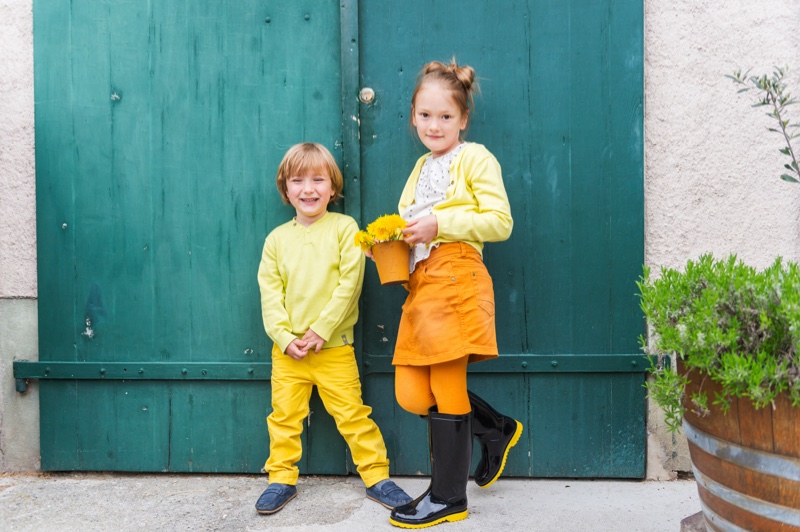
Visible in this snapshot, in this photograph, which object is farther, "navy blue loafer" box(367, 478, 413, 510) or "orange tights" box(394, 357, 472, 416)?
"navy blue loafer" box(367, 478, 413, 510)

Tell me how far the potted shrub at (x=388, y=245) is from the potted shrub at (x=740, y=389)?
0.88 metres

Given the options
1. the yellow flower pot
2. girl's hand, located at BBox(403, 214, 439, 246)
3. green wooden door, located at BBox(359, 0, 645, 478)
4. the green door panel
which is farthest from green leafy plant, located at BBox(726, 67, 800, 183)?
the green door panel

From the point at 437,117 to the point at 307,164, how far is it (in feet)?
1.82

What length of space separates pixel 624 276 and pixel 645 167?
45cm

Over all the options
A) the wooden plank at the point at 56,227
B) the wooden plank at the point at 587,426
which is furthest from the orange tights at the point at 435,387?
the wooden plank at the point at 56,227

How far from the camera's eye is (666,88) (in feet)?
9.11

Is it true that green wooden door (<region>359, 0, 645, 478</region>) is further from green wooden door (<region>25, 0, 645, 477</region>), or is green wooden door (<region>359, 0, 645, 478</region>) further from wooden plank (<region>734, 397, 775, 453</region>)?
wooden plank (<region>734, 397, 775, 453</region>)

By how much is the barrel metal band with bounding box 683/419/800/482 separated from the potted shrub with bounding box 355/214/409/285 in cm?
105

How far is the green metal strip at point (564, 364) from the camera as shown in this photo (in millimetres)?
2783

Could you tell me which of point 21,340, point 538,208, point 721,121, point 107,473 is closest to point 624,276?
point 538,208

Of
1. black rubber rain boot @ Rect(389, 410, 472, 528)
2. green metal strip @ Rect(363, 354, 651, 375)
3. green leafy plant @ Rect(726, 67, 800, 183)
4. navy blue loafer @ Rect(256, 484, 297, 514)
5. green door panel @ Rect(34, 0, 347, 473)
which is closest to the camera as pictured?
green leafy plant @ Rect(726, 67, 800, 183)

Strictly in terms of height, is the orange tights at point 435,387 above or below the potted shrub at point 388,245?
below

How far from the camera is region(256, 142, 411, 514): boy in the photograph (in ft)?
8.88

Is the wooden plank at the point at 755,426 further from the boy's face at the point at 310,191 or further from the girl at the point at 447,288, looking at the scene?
the boy's face at the point at 310,191
